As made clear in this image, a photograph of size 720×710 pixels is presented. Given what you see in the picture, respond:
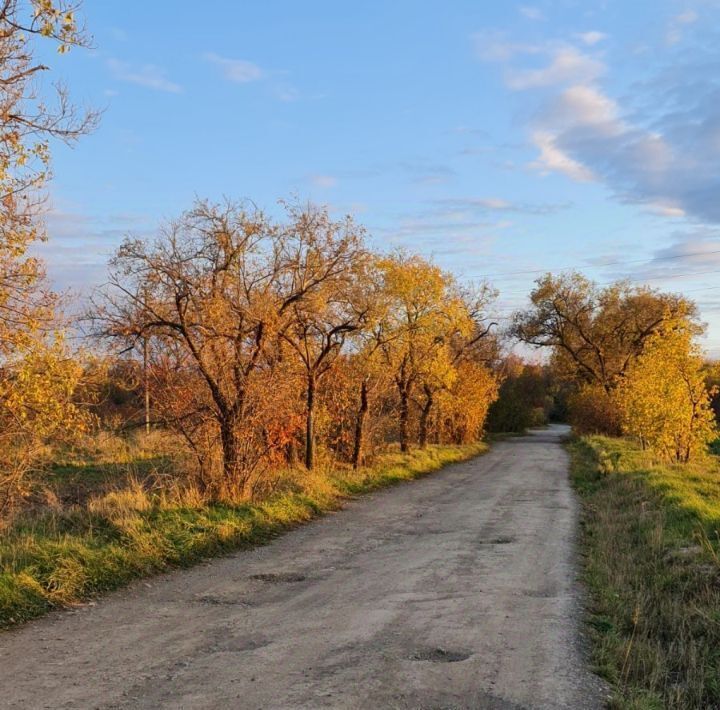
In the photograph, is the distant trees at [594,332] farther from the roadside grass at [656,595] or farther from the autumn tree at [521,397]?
the roadside grass at [656,595]

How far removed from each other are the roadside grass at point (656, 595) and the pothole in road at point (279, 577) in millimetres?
3599

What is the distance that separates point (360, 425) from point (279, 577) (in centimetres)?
1270

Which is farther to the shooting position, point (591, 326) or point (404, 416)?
point (591, 326)

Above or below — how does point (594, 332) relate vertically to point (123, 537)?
above

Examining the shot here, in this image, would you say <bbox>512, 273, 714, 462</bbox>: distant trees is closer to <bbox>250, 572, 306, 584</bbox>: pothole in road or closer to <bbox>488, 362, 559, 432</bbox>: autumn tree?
<bbox>488, 362, 559, 432</bbox>: autumn tree

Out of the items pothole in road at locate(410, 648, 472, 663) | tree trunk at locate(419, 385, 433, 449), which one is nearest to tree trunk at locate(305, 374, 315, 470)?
pothole in road at locate(410, 648, 472, 663)

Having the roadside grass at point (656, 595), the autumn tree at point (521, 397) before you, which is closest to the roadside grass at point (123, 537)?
the roadside grass at point (656, 595)

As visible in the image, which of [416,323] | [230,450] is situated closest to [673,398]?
[416,323]

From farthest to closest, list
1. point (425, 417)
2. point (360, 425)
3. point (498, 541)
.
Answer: point (425, 417) < point (360, 425) < point (498, 541)

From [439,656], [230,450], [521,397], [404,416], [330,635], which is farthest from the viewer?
[521,397]

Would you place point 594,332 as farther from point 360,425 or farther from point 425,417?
point 360,425

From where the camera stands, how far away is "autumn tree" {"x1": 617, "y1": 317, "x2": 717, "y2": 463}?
24.1 m

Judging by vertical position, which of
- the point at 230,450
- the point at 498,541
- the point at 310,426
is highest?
the point at 310,426

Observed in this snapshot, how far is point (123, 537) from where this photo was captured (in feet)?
30.2
